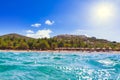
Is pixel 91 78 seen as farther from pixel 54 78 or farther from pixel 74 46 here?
pixel 74 46

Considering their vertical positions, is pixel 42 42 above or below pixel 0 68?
above

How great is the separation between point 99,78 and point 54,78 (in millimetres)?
1446

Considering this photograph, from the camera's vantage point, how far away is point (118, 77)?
26.6ft

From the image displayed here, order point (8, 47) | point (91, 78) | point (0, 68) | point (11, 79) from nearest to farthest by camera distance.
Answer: point (11, 79) → point (91, 78) → point (0, 68) → point (8, 47)

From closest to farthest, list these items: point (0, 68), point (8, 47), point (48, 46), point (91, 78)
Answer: point (91, 78) < point (0, 68) < point (8, 47) < point (48, 46)

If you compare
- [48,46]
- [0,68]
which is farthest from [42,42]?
[0,68]

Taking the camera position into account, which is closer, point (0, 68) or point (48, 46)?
point (0, 68)

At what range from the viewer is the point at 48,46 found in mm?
126750

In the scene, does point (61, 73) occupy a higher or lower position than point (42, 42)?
lower

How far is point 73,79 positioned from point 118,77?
178cm

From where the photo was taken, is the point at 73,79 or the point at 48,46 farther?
the point at 48,46

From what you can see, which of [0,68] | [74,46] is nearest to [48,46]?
[74,46]

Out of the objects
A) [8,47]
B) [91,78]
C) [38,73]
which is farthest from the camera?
[8,47]

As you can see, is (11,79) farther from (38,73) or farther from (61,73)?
(61,73)
